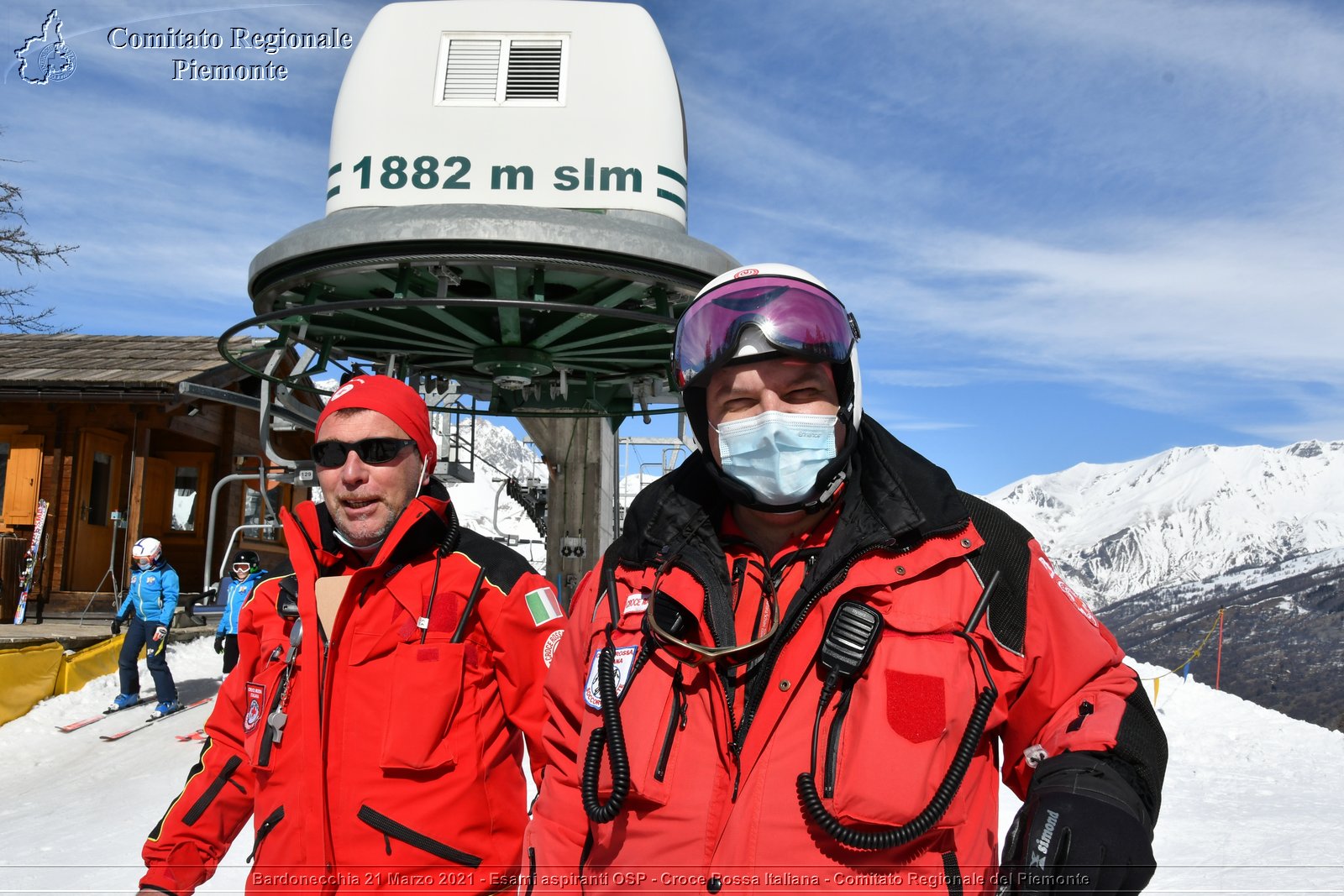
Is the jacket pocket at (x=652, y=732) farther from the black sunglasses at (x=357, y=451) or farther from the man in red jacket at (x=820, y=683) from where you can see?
the black sunglasses at (x=357, y=451)

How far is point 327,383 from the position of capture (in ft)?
29.3

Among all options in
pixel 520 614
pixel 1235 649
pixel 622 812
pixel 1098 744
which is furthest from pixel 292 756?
pixel 1235 649

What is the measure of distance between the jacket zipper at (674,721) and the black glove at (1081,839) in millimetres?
579

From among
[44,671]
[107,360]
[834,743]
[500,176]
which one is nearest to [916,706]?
[834,743]

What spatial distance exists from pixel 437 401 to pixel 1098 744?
26.7ft

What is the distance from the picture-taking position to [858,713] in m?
1.69

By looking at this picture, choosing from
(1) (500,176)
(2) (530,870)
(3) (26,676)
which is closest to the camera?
(2) (530,870)

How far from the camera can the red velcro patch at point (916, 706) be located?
5.45 feet

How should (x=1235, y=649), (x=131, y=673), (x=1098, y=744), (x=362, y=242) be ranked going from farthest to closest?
(x=1235, y=649), (x=131, y=673), (x=362, y=242), (x=1098, y=744)

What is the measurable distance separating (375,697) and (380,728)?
0.27ft

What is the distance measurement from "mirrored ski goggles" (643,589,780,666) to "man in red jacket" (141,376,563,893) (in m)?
0.95

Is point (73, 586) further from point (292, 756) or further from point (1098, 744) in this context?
point (1098, 744)

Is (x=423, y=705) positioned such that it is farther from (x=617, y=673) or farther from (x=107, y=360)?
(x=107, y=360)

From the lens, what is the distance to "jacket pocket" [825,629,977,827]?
162 centimetres
